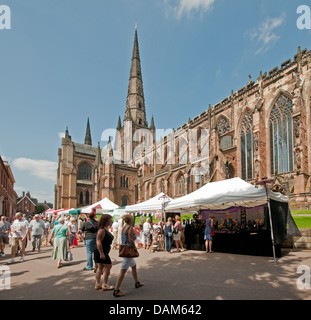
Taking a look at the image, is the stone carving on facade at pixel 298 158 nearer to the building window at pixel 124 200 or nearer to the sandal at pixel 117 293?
the sandal at pixel 117 293

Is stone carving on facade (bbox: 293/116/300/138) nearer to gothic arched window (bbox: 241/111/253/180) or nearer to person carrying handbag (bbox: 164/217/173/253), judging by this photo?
gothic arched window (bbox: 241/111/253/180)

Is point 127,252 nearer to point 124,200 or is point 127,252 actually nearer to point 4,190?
point 4,190

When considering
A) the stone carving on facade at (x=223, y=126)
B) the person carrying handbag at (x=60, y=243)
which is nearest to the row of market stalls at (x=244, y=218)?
the person carrying handbag at (x=60, y=243)

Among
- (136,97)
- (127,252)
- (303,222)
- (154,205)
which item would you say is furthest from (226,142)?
(136,97)

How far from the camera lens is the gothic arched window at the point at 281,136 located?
2233 centimetres

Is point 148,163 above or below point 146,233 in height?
above

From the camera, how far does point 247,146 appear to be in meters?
26.8

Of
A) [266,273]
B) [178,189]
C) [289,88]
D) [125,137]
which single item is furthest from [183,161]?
[266,273]

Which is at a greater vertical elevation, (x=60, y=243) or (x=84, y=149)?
(x=84, y=149)

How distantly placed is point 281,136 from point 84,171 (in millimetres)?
43149

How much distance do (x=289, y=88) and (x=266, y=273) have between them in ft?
72.8

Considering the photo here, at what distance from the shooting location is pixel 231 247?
9.59 metres
